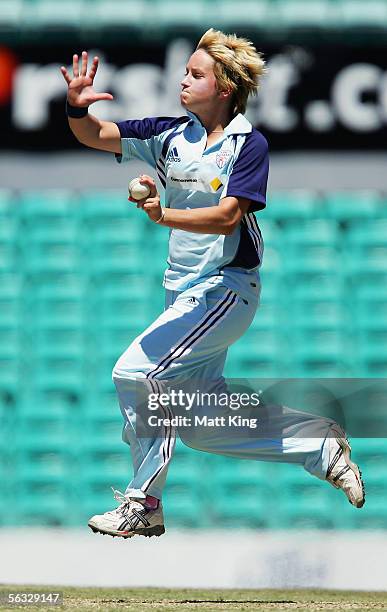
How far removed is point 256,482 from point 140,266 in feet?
4.11

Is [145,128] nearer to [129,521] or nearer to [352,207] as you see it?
[129,521]

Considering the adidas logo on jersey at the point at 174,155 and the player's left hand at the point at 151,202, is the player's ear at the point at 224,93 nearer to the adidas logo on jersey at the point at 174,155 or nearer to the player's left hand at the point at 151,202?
the adidas logo on jersey at the point at 174,155

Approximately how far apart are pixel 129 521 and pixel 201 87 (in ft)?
4.61

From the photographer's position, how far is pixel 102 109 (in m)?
6.70

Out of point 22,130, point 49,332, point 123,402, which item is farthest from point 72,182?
point 123,402

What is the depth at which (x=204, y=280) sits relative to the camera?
4.16 meters

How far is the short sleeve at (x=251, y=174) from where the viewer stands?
4016mm

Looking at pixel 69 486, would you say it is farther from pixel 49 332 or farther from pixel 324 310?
pixel 324 310

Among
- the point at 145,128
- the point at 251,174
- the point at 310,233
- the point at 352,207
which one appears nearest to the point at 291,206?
the point at 310,233

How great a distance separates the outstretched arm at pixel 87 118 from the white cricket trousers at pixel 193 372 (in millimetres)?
559

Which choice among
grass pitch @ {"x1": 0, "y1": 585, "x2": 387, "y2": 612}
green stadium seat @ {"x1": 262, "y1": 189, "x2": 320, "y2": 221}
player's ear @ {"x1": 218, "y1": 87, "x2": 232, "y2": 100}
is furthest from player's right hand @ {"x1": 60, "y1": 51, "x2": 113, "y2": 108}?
green stadium seat @ {"x1": 262, "y1": 189, "x2": 320, "y2": 221}

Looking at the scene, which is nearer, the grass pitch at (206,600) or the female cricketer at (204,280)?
the female cricketer at (204,280)

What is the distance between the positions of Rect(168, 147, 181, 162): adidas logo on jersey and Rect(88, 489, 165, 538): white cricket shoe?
3.61ft

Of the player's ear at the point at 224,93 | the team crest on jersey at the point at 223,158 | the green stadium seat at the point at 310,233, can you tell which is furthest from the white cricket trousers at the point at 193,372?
the green stadium seat at the point at 310,233
